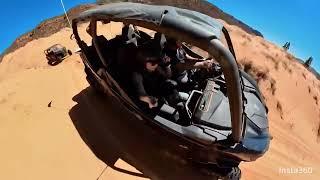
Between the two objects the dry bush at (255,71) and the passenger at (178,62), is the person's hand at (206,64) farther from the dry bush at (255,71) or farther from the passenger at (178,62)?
the dry bush at (255,71)

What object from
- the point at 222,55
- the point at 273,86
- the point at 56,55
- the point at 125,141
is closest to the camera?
the point at 222,55

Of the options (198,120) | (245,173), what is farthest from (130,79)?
(245,173)

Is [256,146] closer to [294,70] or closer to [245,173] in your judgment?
[245,173]

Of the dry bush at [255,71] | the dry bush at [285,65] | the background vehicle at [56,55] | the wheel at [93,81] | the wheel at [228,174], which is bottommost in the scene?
the wheel at [228,174]

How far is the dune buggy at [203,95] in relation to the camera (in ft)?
16.3

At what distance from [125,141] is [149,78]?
120 centimetres

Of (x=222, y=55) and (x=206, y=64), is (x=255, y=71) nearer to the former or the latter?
(x=206, y=64)

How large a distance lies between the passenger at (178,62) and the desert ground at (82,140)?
1.07m

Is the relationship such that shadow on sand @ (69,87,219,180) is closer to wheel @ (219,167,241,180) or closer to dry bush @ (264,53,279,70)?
wheel @ (219,167,241,180)

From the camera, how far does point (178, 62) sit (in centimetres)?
742

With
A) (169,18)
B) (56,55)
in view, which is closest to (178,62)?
(169,18)

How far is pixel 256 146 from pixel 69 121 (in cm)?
326

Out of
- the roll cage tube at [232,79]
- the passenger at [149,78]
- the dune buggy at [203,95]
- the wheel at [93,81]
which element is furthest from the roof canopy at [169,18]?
the wheel at [93,81]
